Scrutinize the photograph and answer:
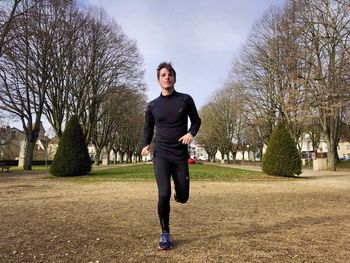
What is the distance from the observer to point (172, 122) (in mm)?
4648

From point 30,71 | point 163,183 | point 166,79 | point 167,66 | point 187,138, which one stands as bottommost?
point 163,183

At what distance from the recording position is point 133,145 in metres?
75.3

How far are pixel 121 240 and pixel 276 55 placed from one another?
101 ft

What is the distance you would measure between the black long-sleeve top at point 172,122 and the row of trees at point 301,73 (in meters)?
17.5

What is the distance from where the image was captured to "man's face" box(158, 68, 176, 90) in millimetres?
4734

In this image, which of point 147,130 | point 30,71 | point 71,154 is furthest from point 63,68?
point 147,130

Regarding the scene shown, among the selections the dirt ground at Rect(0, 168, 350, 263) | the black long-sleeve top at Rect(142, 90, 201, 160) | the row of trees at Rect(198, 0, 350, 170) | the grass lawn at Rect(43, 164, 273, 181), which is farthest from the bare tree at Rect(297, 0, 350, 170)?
the black long-sleeve top at Rect(142, 90, 201, 160)

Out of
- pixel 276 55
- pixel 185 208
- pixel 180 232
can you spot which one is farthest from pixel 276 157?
pixel 180 232

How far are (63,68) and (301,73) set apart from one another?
19.8 metres

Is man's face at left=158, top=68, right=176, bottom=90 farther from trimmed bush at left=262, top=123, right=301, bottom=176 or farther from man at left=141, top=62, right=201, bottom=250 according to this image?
trimmed bush at left=262, top=123, right=301, bottom=176

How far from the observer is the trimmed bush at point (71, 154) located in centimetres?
2241

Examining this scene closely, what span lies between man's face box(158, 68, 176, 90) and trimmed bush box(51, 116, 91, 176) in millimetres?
18801

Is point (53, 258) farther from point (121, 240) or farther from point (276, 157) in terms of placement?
point (276, 157)

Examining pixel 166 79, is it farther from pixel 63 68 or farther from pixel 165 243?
pixel 63 68
